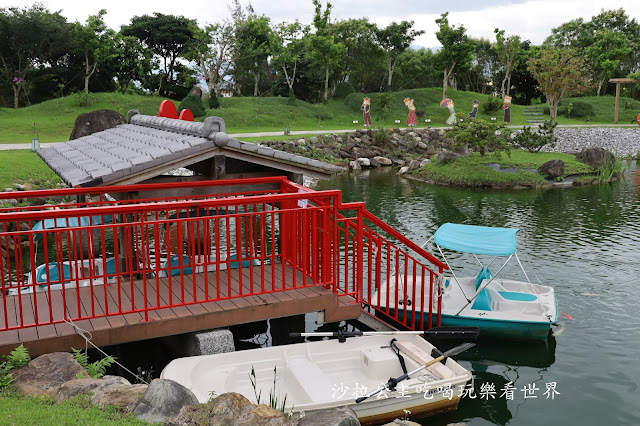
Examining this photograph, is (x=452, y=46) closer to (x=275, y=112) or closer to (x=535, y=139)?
(x=275, y=112)

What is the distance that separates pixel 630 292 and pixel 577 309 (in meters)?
1.88

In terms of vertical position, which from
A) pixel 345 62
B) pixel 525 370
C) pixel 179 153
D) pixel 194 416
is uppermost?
pixel 345 62

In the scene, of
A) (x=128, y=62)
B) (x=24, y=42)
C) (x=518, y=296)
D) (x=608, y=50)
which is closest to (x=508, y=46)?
(x=608, y=50)

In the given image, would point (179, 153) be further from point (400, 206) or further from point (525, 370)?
point (400, 206)

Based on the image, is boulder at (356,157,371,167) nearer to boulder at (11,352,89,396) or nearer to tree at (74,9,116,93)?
tree at (74,9,116,93)

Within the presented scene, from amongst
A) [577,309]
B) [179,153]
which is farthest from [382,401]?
[577,309]

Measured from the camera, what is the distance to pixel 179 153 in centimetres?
966

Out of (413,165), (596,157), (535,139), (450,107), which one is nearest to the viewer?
(596,157)

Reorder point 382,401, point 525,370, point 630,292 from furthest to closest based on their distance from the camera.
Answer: point 630,292
point 525,370
point 382,401

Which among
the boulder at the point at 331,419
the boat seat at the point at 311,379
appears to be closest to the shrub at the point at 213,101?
the boat seat at the point at 311,379

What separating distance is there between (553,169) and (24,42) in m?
39.3

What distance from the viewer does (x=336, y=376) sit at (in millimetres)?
8266

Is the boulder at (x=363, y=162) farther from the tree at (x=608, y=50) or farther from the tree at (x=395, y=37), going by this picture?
the tree at (x=608, y=50)

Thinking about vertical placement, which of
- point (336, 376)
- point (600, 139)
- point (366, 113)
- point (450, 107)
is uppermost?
Result: point (450, 107)
